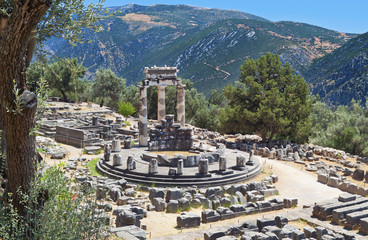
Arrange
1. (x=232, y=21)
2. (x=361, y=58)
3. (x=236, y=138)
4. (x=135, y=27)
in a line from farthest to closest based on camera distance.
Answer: (x=135, y=27) < (x=232, y=21) < (x=361, y=58) < (x=236, y=138)

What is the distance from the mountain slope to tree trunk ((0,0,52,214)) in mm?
61965

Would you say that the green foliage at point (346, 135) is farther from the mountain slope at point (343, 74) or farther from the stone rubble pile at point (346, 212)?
the mountain slope at point (343, 74)

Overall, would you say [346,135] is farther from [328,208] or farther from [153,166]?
[153,166]

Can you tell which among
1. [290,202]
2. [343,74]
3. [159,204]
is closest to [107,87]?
[343,74]

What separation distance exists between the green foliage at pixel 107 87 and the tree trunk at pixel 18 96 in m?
53.4

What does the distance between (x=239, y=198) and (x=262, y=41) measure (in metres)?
84.7

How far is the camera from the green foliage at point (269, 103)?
34.6 metres

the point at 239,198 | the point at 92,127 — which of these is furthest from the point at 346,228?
the point at 92,127

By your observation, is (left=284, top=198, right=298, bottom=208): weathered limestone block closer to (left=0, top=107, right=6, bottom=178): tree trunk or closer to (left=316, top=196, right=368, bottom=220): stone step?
(left=316, top=196, right=368, bottom=220): stone step

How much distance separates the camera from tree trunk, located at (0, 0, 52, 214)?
767cm

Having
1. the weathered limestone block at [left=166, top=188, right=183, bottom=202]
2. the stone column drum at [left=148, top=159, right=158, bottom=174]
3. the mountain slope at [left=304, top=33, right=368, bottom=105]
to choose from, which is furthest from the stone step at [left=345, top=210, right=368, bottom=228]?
the mountain slope at [left=304, top=33, right=368, bottom=105]

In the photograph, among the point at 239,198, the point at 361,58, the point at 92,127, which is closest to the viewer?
the point at 239,198

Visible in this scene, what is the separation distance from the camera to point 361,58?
70438 millimetres

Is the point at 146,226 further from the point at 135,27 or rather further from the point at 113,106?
the point at 135,27
